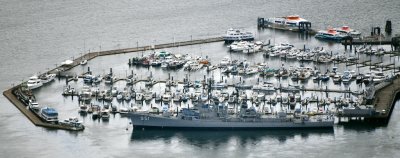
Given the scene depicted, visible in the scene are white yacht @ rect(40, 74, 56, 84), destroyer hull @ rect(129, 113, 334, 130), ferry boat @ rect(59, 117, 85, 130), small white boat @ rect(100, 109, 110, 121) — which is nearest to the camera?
destroyer hull @ rect(129, 113, 334, 130)

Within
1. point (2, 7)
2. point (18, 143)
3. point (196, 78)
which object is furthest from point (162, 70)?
point (2, 7)

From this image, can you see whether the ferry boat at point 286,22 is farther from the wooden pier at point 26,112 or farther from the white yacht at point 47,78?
the wooden pier at point 26,112

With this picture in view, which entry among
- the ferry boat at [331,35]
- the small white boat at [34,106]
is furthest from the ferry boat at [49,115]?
the ferry boat at [331,35]

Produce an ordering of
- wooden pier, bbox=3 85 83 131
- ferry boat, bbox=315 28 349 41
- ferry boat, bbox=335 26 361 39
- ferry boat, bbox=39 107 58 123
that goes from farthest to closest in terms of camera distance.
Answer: ferry boat, bbox=335 26 361 39 < ferry boat, bbox=315 28 349 41 < ferry boat, bbox=39 107 58 123 < wooden pier, bbox=3 85 83 131

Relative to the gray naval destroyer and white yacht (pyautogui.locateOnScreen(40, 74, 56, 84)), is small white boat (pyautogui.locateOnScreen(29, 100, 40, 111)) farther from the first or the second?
the gray naval destroyer

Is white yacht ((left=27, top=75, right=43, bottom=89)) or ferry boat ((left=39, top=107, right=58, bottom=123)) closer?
ferry boat ((left=39, top=107, right=58, bottom=123))

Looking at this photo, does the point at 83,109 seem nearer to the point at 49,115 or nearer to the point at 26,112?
the point at 49,115

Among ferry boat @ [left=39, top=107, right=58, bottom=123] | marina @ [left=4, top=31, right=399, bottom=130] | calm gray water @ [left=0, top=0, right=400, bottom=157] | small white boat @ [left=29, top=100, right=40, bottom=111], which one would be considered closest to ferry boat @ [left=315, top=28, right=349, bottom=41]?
calm gray water @ [left=0, top=0, right=400, bottom=157]
